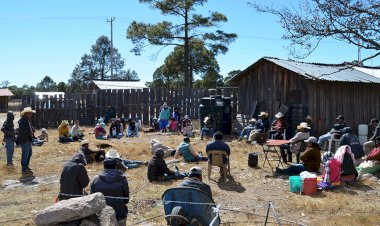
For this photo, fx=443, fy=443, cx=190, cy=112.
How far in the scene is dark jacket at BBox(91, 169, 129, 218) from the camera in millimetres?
6207

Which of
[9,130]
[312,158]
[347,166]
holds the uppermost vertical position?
[9,130]

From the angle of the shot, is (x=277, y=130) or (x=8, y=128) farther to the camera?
(x=277, y=130)

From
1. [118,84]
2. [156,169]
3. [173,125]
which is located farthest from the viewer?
[118,84]

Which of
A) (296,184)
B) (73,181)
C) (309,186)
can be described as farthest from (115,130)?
(73,181)

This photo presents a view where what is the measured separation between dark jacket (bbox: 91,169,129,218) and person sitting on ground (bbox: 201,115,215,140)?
1140 cm

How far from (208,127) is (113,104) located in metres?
7.56

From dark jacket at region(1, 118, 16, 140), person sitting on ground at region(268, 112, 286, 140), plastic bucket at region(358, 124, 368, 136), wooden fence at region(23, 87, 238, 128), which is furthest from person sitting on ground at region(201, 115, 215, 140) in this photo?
dark jacket at region(1, 118, 16, 140)

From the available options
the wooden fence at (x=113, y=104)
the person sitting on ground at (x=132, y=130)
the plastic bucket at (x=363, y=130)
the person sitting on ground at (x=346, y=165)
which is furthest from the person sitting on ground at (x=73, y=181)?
the wooden fence at (x=113, y=104)

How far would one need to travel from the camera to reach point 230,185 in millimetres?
10156

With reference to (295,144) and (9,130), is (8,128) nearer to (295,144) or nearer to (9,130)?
(9,130)

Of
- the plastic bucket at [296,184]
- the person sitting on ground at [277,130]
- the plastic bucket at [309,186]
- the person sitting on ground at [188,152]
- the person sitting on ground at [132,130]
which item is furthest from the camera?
the person sitting on ground at [132,130]

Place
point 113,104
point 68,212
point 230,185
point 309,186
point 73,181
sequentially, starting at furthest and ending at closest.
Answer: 1. point 113,104
2. point 230,185
3. point 309,186
4. point 73,181
5. point 68,212

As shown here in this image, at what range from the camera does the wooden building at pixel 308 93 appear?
55.6 ft

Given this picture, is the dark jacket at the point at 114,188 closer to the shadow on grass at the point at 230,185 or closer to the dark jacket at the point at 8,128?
the shadow on grass at the point at 230,185
